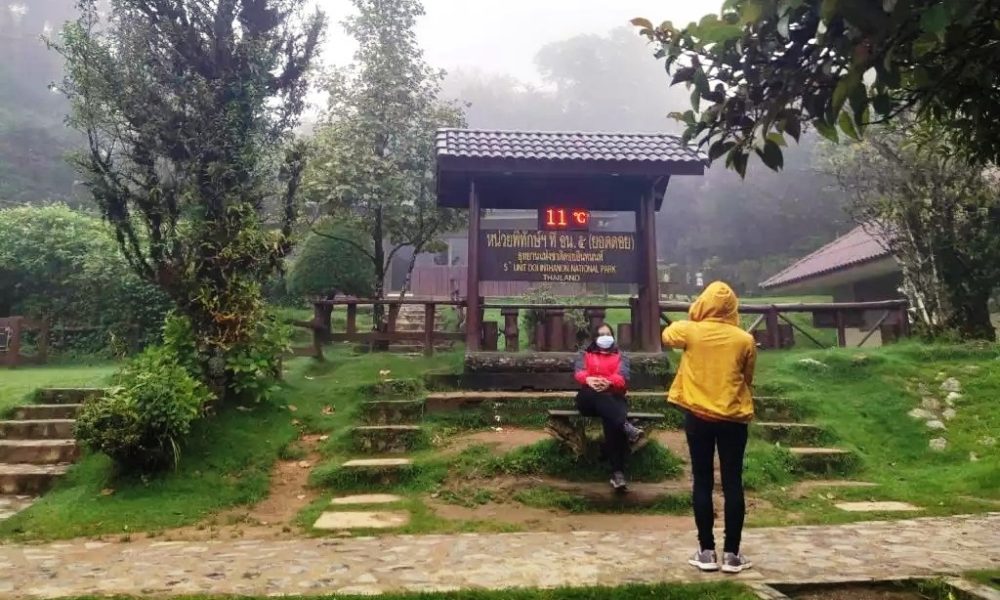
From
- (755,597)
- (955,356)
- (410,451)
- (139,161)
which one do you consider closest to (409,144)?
(139,161)

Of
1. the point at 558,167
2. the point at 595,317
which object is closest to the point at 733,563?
the point at 595,317

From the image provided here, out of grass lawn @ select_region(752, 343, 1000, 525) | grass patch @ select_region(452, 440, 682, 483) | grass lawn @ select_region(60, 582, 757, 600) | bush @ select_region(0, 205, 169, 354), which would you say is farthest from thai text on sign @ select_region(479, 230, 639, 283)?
bush @ select_region(0, 205, 169, 354)

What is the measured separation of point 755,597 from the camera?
3.43 meters

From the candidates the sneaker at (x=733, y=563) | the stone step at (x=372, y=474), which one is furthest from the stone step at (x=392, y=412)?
the sneaker at (x=733, y=563)

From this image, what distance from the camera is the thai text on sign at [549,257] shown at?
10.4 meters

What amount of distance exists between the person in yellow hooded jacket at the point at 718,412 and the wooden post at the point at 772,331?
30.5 ft

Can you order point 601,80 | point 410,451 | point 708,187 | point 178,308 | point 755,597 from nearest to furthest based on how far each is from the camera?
point 755,597, point 410,451, point 178,308, point 708,187, point 601,80

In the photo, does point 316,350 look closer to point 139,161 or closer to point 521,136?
point 139,161

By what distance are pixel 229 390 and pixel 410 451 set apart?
2563 millimetres

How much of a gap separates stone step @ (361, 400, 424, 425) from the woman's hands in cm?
293

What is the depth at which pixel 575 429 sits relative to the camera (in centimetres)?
687

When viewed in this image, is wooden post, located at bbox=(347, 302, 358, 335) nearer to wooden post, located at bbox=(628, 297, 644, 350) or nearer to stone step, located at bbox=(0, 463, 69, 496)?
wooden post, located at bbox=(628, 297, 644, 350)

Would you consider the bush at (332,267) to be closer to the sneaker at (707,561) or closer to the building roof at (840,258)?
the building roof at (840,258)

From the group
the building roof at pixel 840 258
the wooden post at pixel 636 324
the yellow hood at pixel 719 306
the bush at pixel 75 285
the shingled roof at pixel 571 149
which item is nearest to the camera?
the yellow hood at pixel 719 306
